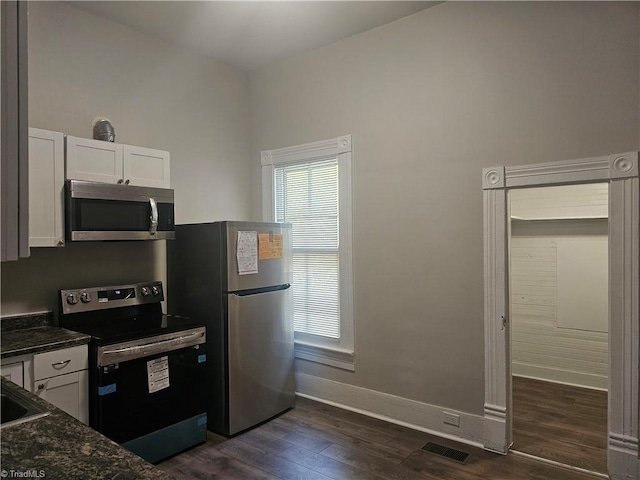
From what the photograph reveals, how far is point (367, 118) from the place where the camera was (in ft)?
11.4

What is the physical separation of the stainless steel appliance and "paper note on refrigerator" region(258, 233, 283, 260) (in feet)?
2.50

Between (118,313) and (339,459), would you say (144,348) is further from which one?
(339,459)

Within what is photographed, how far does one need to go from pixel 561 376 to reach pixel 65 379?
4247 millimetres

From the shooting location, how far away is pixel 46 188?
2582 mm

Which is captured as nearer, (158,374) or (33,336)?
(33,336)

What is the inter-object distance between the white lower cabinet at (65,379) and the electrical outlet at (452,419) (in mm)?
Result: 2344

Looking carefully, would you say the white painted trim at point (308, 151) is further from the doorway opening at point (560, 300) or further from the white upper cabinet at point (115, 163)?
the doorway opening at point (560, 300)

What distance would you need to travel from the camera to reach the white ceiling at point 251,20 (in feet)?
9.98

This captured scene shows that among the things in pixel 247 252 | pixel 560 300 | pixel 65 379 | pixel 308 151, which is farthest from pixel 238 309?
pixel 560 300

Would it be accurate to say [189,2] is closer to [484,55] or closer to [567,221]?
[484,55]

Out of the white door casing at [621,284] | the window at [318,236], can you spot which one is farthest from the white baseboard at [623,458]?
the window at [318,236]

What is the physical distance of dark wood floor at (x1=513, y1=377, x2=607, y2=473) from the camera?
2.81 metres

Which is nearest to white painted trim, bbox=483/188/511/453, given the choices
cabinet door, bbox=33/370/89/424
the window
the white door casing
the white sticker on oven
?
the white door casing

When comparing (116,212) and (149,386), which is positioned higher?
(116,212)
